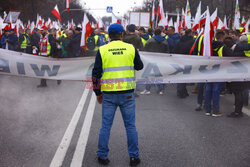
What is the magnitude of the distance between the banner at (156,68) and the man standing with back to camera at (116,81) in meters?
1.48

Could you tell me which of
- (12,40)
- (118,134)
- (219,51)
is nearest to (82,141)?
(118,134)

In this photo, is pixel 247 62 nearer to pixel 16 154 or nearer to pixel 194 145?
pixel 194 145

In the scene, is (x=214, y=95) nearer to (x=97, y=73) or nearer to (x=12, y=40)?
(x=97, y=73)

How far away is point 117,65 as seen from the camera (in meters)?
4.41

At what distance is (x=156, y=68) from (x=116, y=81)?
1764 millimetres

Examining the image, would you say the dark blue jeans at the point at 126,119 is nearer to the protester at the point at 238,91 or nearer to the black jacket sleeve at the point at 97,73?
the black jacket sleeve at the point at 97,73

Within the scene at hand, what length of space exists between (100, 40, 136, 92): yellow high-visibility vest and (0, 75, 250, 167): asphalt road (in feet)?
3.60

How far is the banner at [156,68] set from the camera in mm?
5863

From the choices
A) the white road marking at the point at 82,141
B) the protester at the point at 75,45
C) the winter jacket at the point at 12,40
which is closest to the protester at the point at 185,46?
the white road marking at the point at 82,141

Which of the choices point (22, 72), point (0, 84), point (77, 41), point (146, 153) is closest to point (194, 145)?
point (146, 153)

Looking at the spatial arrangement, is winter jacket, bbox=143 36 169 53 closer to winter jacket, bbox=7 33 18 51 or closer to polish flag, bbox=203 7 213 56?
polish flag, bbox=203 7 213 56

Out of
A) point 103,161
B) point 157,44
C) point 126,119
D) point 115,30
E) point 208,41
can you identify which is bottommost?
point 103,161

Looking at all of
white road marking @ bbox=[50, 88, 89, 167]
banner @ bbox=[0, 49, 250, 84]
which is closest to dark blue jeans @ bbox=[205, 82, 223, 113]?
banner @ bbox=[0, 49, 250, 84]

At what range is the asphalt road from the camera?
471cm
